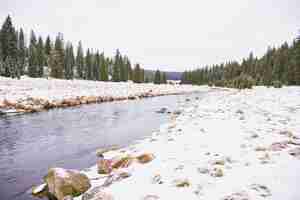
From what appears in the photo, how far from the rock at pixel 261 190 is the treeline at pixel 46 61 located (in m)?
40.4

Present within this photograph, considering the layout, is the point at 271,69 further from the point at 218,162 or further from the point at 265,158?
the point at 218,162

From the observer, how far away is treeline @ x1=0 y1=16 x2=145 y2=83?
37500mm

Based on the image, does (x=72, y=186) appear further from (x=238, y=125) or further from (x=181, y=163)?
(x=238, y=125)

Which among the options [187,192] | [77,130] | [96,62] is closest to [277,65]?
[96,62]

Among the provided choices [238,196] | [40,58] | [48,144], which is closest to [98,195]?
[238,196]

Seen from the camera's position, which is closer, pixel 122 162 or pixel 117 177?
pixel 117 177

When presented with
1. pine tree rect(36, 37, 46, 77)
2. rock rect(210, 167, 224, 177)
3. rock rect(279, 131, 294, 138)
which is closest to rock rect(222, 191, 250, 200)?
rock rect(210, 167, 224, 177)

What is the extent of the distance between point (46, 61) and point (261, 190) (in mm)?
60170

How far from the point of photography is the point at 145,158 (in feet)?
18.5

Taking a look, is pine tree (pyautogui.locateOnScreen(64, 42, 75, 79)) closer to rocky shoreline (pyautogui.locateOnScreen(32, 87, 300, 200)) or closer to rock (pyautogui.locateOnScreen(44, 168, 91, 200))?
rocky shoreline (pyautogui.locateOnScreen(32, 87, 300, 200))

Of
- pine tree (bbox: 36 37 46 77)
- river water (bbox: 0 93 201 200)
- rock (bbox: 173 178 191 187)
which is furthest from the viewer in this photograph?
pine tree (bbox: 36 37 46 77)

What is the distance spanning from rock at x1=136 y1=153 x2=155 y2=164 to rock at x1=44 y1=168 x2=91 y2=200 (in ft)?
4.55

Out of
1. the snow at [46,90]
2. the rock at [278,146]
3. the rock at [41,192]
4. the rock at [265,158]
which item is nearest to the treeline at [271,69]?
the snow at [46,90]

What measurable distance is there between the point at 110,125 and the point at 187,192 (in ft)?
31.3
